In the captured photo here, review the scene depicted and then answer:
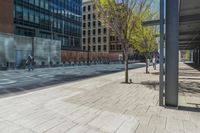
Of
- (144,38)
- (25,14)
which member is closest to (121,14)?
(144,38)

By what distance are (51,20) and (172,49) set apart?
1897 inches

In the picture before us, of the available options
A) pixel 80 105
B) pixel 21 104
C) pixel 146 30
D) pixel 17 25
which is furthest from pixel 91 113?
pixel 17 25

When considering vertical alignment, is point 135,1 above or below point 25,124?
above

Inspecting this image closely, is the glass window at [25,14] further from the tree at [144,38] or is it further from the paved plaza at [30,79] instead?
the tree at [144,38]

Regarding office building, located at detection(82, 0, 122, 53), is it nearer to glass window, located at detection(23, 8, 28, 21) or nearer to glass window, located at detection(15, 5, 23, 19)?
glass window, located at detection(23, 8, 28, 21)

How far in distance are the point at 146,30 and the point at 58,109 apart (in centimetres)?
1514

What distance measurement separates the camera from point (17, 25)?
41062mm

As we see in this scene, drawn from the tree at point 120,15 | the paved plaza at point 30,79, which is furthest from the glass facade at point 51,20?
the tree at point 120,15

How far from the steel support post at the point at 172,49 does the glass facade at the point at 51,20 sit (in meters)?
40.0

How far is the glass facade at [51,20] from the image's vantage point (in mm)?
42188

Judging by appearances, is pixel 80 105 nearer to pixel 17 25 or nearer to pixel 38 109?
pixel 38 109

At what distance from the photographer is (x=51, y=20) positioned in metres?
50.8

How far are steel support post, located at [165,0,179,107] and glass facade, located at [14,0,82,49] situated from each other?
131 feet

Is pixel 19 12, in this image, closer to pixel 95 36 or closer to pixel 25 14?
pixel 25 14
